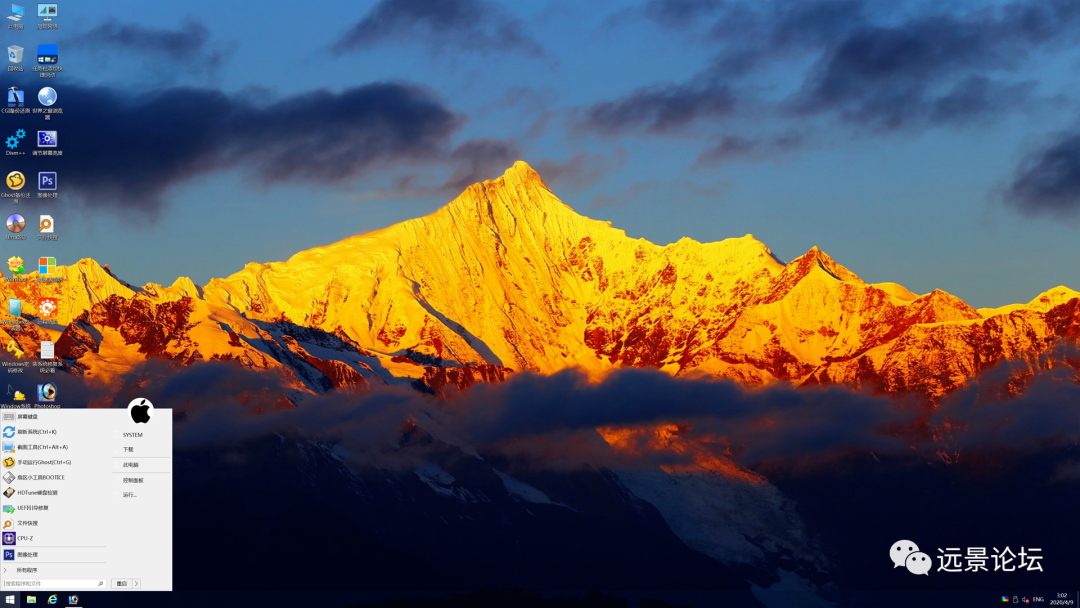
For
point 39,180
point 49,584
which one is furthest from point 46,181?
point 49,584

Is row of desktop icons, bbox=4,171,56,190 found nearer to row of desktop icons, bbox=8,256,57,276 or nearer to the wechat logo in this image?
row of desktop icons, bbox=8,256,57,276

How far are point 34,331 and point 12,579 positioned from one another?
19.8 metres

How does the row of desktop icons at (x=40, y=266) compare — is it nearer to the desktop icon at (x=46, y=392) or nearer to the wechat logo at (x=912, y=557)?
the desktop icon at (x=46, y=392)

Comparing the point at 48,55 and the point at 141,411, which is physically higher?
the point at 48,55

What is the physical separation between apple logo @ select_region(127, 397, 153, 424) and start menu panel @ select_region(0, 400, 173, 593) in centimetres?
7

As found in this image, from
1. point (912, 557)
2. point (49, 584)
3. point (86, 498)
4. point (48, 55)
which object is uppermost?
point (48, 55)

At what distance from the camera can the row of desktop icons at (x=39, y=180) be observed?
106 meters

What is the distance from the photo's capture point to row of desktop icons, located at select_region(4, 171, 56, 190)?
348ft

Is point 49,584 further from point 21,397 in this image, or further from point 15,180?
point 15,180

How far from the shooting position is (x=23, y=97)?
10775 cm

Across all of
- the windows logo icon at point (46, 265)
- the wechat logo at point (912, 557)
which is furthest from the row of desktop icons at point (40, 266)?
the wechat logo at point (912, 557)

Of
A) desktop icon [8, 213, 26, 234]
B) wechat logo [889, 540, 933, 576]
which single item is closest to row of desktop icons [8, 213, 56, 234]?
desktop icon [8, 213, 26, 234]

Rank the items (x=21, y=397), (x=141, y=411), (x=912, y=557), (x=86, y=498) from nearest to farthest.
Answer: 1. (x=21, y=397)
2. (x=141, y=411)
3. (x=86, y=498)
4. (x=912, y=557)

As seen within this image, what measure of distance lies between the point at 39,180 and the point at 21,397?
15.0 m
